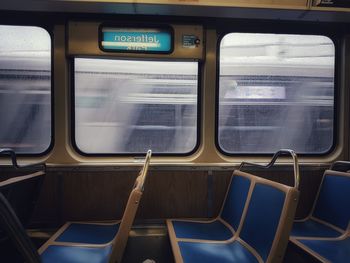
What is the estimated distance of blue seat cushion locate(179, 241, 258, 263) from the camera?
5.97 feet

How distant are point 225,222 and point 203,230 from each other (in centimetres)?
22

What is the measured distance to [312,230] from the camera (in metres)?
2.35

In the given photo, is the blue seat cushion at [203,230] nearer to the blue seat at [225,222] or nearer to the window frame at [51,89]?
the blue seat at [225,222]

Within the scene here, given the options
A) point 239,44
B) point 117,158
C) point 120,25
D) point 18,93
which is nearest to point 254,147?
point 239,44

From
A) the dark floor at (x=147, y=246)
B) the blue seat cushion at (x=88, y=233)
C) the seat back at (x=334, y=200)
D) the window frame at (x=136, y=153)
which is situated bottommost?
the dark floor at (x=147, y=246)

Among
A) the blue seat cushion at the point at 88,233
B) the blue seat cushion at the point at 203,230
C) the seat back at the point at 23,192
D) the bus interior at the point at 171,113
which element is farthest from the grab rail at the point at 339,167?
the seat back at the point at 23,192

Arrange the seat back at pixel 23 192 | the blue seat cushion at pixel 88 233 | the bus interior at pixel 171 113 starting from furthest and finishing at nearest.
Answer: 1. the bus interior at pixel 171 113
2. the blue seat cushion at pixel 88 233
3. the seat back at pixel 23 192

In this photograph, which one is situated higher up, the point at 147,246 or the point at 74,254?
the point at 74,254

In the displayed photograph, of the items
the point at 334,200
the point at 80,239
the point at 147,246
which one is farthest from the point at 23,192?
the point at 334,200

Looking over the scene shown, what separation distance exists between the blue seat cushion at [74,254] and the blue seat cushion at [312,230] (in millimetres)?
1346

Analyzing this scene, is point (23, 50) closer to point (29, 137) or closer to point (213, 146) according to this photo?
point (29, 137)

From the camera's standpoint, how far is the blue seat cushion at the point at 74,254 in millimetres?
1828

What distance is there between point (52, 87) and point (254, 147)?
1767mm

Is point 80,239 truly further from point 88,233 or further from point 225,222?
point 225,222
